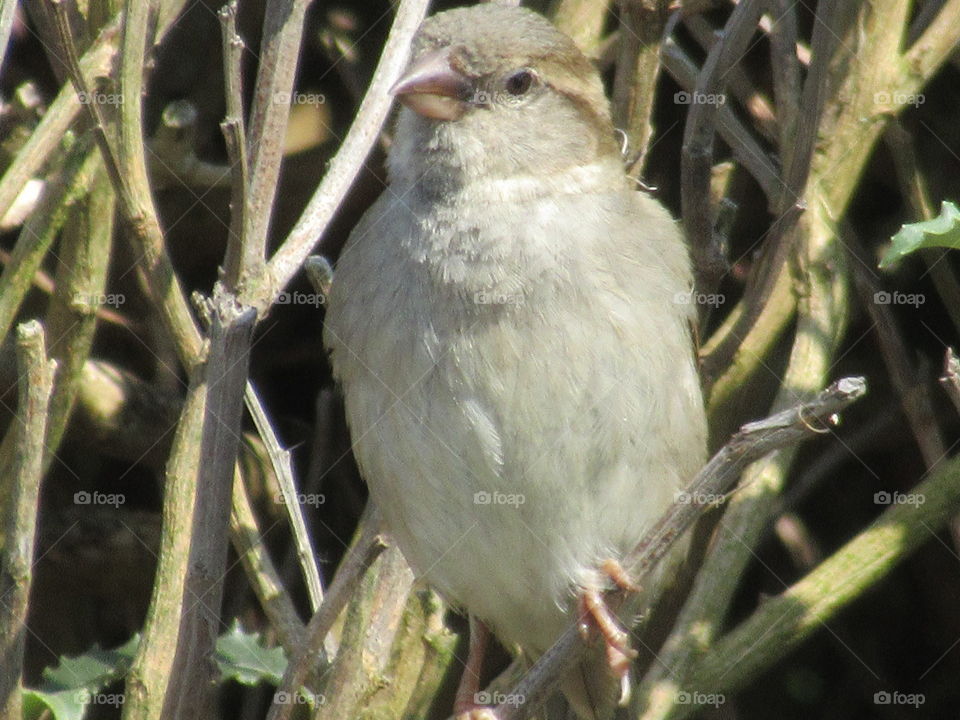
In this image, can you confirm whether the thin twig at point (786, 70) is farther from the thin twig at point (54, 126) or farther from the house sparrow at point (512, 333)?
the thin twig at point (54, 126)

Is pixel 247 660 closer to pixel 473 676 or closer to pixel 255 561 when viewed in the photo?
pixel 255 561

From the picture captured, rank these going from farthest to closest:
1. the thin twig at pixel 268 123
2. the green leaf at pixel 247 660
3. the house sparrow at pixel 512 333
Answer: the green leaf at pixel 247 660 → the house sparrow at pixel 512 333 → the thin twig at pixel 268 123

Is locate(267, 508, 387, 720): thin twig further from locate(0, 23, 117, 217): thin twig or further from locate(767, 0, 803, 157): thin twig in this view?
locate(767, 0, 803, 157): thin twig

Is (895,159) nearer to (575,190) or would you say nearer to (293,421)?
(575,190)

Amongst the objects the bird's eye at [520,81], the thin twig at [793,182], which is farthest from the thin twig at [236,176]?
the thin twig at [793,182]

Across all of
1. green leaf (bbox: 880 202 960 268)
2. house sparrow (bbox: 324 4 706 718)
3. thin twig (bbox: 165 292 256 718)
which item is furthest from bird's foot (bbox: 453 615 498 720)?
green leaf (bbox: 880 202 960 268)

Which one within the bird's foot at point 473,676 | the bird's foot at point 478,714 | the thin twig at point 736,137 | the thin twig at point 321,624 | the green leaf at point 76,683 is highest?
the thin twig at point 736,137

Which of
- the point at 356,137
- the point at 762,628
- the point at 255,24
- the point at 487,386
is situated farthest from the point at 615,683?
the point at 255,24
